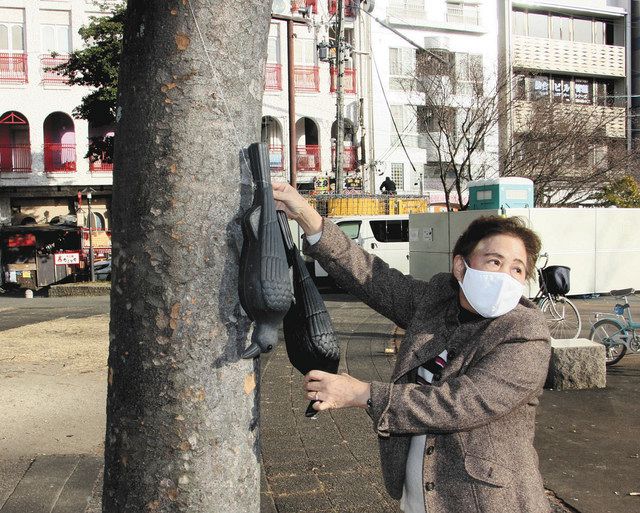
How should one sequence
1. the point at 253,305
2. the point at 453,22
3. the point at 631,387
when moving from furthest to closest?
the point at 453,22 → the point at 631,387 → the point at 253,305

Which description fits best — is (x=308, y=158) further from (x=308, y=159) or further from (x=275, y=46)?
(x=275, y=46)

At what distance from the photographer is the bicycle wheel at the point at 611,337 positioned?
8.19 metres

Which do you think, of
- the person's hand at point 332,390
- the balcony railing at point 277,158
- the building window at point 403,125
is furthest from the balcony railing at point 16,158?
the person's hand at point 332,390

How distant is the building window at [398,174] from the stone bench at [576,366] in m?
23.3

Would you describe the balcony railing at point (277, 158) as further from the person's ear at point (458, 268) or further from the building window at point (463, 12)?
the person's ear at point (458, 268)

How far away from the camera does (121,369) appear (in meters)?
1.74

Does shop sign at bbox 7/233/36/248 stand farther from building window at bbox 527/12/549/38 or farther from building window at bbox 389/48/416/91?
building window at bbox 527/12/549/38

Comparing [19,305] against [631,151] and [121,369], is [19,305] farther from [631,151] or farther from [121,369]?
[631,151]

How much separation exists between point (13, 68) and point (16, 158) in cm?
356

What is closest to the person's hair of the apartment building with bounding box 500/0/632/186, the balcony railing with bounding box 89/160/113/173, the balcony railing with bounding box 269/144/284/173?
the balcony railing with bounding box 269/144/284/173

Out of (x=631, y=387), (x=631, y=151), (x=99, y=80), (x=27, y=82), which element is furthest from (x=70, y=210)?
(x=631, y=387)

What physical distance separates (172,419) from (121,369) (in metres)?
0.19

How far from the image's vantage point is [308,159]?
29.7 metres

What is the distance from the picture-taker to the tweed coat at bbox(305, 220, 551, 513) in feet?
6.13
